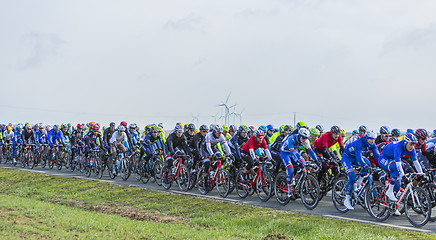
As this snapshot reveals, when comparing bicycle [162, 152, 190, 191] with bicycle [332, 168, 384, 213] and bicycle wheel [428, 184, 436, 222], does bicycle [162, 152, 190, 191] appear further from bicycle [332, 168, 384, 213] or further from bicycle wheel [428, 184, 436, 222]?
bicycle wheel [428, 184, 436, 222]

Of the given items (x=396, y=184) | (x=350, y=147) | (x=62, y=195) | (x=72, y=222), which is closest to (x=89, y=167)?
(x=62, y=195)

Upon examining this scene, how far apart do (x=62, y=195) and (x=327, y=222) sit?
30.3ft

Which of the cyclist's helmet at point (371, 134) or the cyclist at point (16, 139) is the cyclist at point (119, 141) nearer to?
the cyclist's helmet at point (371, 134)

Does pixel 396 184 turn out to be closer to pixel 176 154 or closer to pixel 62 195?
pixel 176 154

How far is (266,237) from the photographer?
9211mm

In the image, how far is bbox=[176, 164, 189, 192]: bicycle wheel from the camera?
1639 cm

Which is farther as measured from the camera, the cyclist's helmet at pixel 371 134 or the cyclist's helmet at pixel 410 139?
the cyclist's helmet at pixel 371 134

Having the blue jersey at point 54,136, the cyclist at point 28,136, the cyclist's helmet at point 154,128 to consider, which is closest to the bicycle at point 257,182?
the cyclist's helmet at point 154,128

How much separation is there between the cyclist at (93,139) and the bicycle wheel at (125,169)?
2315mm

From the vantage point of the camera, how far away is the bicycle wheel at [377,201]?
36.5 ft

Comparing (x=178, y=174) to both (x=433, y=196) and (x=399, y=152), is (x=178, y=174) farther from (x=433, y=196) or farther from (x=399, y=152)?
(x=433, y=196)

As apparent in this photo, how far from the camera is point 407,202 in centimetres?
1070

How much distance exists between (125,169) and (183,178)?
169 inches

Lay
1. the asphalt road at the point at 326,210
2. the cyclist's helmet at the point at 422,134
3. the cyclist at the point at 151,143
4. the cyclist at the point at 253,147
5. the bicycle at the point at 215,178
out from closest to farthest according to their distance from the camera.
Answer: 1. the asphalt road at the point at 326,210
2. the cyclist's helmet at the point at 422,134
3. the cyclist at the point at 253,147
4. the bicycle at the point at 215,178
5. the cyclist at the point at 151,143
